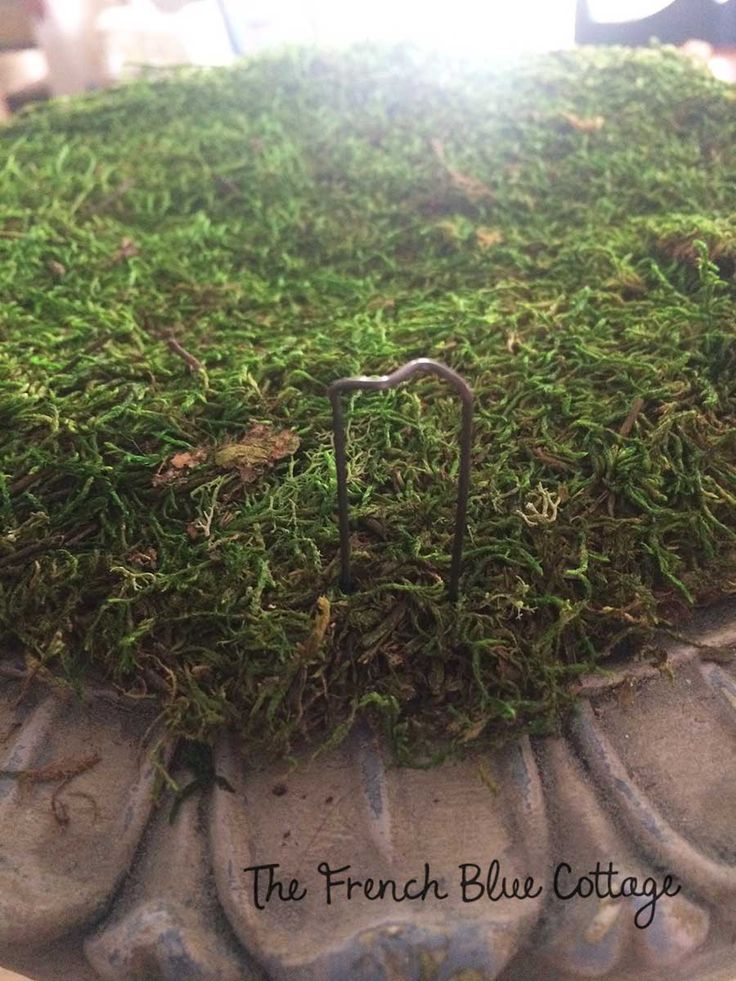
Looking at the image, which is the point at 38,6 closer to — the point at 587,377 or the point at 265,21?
the point at 265,21

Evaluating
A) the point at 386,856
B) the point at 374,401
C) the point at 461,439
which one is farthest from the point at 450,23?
the point at 386,856

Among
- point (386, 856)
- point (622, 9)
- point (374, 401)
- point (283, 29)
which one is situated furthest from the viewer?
point (283, 29)

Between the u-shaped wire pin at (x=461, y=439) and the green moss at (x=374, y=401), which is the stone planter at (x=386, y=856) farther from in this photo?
the u-shaped wire pin at (x=461, y=439)

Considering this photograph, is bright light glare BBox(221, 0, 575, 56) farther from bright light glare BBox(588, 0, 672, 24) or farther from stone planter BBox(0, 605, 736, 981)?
stone planter BBox(0, 605, 736, 981)

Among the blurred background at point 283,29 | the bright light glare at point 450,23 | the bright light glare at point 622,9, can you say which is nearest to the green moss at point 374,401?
the bright light glare at point 450,23

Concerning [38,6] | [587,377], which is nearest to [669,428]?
[587,377]

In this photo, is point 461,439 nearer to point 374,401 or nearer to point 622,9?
point 374,401
